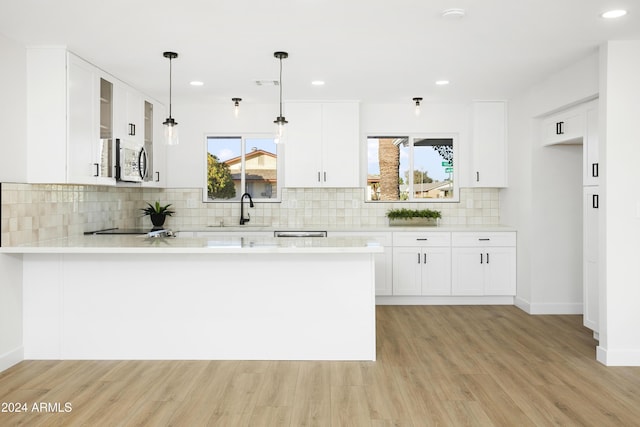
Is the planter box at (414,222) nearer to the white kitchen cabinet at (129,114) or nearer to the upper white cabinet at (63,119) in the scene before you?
the white kitchen cabinet at (129,114)

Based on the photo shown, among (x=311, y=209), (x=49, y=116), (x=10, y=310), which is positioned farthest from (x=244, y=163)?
(x=10, y=310)

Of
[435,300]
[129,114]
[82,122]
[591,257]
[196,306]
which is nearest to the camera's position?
[196,306]

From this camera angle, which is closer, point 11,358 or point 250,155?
point 11,358

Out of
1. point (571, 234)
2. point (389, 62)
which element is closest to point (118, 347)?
point (389, 62)

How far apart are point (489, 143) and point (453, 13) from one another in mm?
3093

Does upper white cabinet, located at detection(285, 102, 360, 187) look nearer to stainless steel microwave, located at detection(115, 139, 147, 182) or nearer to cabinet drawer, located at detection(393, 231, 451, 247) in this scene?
cabinet drawer, located at detection(393, 231, 451, 247)

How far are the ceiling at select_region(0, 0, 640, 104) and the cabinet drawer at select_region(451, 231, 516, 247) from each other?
1.68 m

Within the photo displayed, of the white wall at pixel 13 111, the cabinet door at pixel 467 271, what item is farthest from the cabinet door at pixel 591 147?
the white wall at pixel 13 111

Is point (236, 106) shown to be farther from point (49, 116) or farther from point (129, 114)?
point (49, 116)

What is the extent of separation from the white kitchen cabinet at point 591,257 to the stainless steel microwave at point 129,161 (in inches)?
167

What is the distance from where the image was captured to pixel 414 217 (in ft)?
19.7

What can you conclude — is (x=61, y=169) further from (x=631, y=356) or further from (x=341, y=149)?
(x=631, y=356)

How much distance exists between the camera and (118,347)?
12.3 feet

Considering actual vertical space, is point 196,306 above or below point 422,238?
below
